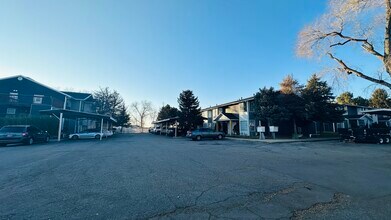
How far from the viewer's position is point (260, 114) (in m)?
25.2

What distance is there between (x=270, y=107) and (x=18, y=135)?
26.9m

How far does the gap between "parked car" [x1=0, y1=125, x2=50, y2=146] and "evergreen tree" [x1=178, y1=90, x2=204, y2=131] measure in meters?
20.8

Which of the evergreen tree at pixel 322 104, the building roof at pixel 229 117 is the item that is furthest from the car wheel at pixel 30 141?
the evergreen tree at pixel 322 104

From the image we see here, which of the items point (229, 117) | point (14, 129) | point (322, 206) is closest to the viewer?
point (322, 206)

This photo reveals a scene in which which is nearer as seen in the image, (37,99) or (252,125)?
(252,125)

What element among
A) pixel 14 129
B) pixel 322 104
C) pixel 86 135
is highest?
pixel 322 104

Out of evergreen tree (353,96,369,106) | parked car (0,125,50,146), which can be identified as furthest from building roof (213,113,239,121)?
evergreen tree (353,96,369,106)

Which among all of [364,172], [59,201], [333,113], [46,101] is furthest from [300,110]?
[46,101]

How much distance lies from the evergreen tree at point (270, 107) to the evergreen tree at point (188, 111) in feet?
39.9

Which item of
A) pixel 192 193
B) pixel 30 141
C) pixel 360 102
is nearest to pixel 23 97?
pixel 30 141

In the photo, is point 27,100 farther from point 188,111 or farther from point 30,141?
point 188,111

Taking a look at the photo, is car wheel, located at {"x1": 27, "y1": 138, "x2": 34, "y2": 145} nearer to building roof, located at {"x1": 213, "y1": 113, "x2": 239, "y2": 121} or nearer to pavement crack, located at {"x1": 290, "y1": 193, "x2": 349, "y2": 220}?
pavement crack, located at {"x1": 290, "y1": 193, "x2": 349, "y2": 220}

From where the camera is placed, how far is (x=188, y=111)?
34.4 meters

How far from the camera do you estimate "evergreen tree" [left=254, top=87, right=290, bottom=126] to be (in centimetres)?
2434
